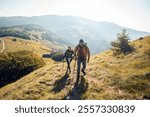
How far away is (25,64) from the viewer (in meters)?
36.0

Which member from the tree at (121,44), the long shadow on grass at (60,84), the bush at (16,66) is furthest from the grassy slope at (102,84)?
the bush at (16,66)

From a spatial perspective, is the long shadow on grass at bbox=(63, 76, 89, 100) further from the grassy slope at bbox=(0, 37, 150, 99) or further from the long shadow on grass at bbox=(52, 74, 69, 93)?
the long shadow on grass at bbox=(52, 74, 69, 93)

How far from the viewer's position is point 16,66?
36.3 metres

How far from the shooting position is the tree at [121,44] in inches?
1312

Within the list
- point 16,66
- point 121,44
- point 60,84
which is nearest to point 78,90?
point 60,84

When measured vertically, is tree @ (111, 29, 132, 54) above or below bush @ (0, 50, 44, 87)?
above

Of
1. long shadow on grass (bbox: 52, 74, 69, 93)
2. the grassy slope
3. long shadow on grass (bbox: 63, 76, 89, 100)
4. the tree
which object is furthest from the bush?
long shadow on grass (bbox: 63, 76, 89, 100)

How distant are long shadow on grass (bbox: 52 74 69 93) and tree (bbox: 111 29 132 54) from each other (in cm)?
1259

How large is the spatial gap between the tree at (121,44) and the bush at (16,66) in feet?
41.8

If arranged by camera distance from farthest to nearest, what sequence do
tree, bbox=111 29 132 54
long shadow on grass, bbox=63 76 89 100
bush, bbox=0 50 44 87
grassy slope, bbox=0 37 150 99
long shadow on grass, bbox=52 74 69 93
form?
1. bush, bbox=0 50 44 87
2. tree, bbox=111 29 132 54
3. long shadow on grass, bbox=52 74 69 93
4. grassy slope, bbox=0 37 150 99
5. long shadow on grass, bbox=63 76 89 100

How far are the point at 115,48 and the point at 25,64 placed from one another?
14484 mm

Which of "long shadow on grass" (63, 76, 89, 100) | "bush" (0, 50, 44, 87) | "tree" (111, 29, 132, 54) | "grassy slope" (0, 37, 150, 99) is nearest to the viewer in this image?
"long shadow on grass" (63, 76, 89, 100)

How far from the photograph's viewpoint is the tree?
3331 centimetres

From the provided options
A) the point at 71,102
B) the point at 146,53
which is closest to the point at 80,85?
the point at 71,102
